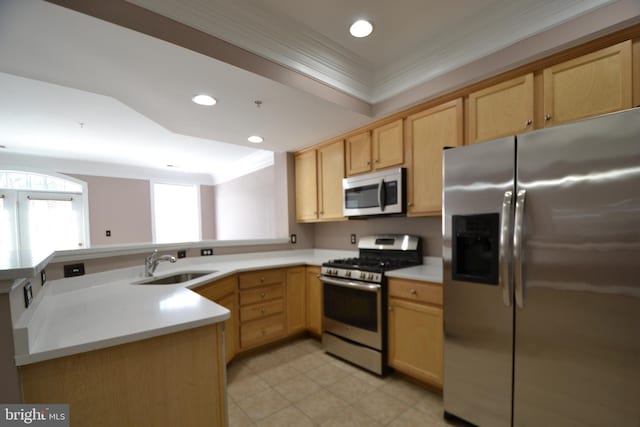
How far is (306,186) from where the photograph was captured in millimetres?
3514

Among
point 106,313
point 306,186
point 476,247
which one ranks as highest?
point 306,186

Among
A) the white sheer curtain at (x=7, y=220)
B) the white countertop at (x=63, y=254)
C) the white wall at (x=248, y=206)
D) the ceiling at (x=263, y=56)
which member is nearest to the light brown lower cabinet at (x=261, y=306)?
the white countertop at (x=63, y=254)

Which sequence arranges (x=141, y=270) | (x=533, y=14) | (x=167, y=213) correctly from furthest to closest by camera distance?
(x=167, y=213)
(x=141, y=270)
(x=533, y=14)

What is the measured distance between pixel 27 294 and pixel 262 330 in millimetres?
2012

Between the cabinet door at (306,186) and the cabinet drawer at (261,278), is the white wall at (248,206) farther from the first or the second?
the cabinet drawer at (261,278)

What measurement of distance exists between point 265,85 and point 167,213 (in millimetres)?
5443

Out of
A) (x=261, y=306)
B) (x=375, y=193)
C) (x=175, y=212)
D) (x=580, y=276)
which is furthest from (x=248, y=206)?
(x=580, y=276)

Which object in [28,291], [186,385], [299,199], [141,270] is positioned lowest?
[186,385]

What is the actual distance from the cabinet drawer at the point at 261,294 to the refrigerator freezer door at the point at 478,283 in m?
1.71

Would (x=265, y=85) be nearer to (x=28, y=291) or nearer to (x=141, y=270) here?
(x=28, y=291)

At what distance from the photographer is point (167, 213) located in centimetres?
624

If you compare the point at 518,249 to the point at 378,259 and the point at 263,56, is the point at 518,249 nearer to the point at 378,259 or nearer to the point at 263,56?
the point at 378,259

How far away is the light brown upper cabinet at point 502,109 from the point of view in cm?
174

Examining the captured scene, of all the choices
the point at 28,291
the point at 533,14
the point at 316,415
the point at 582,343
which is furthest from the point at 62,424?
the point at 533,14
